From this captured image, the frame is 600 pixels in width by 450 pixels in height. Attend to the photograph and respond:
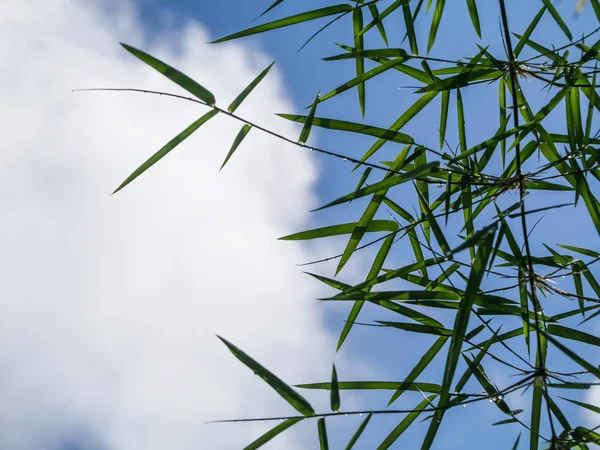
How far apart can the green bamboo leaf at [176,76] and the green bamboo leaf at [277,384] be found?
22.2 inches

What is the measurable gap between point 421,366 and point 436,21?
1.10 m

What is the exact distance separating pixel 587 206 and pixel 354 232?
0.61 meters

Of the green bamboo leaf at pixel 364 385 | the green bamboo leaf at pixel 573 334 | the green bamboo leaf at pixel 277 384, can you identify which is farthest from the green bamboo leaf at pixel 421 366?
the green bamboo leaf at pixel 277 384

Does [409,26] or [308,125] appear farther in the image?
[409,26]

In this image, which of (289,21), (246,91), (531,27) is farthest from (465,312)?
(531,27)

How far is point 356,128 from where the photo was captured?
1.49 metres

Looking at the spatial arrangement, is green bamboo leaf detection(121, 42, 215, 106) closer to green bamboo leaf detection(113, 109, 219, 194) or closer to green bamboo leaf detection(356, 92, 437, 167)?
green bamboo leaf detection(113, 109, 219, 194)

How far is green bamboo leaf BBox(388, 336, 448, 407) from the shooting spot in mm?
1516

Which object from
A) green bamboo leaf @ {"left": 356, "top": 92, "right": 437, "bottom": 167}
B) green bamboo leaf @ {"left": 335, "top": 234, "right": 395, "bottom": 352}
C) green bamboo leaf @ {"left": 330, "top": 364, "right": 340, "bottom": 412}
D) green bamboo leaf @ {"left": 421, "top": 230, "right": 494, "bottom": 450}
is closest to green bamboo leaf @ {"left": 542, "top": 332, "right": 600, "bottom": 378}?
green bamboo leaf @ {"left": 421, "top": 230, "right": 494, "bottom": 450}

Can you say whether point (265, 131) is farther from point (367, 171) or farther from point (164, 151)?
point (367, 171)

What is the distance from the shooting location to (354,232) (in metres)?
1.58

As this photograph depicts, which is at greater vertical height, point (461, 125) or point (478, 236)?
point (461, 125)

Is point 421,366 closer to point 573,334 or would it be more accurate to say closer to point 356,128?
point 573,334

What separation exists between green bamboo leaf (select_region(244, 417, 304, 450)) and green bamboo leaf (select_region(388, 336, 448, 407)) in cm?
38
